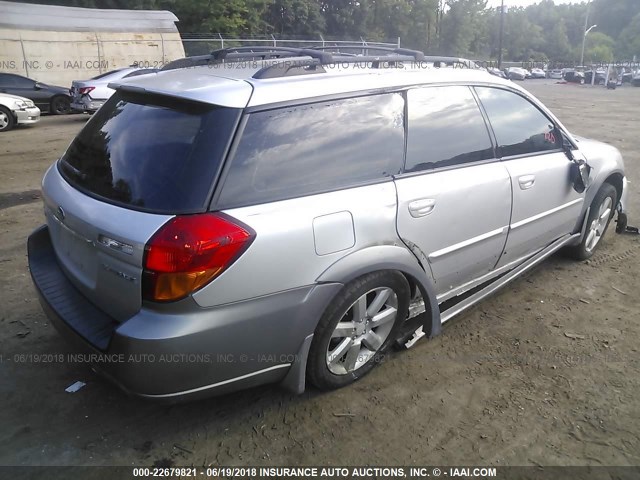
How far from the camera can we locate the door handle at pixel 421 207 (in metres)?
2.87

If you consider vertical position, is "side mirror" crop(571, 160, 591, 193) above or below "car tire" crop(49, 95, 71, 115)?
above

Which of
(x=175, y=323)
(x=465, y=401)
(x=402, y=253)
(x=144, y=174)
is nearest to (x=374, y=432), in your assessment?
(x=465, y=401)

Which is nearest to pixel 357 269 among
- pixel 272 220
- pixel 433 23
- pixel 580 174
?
pixel 272 220

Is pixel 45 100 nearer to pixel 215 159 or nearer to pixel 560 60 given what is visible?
pixel 215 159

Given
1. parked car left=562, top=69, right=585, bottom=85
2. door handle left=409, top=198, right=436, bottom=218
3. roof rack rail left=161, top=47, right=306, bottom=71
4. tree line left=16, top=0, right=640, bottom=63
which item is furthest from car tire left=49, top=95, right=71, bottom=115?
parked car left=562, top=69, right=585, bottom=85

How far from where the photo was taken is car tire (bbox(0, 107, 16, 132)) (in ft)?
40.3

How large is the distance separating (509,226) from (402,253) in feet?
3.73

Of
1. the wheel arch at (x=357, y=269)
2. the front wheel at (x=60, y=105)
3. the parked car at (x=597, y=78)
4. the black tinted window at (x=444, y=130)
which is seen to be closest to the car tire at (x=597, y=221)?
the black tinted window at (x=444, y=130)

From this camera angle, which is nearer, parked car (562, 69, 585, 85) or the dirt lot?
the dirt lot

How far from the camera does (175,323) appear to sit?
85.7 inches

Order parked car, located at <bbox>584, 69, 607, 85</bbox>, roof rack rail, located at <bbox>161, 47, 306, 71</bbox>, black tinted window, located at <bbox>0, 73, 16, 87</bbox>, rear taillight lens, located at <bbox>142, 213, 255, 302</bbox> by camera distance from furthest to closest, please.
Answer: parked car, located at <bbox>584, 69, 607, 85</bbox> < black tinted window, located at <bbox>0, 73, 16, 87</bbox> < roof rack rail, located at <bbox>161, 47, 306, 71</bbox> < rear taillight lens, located at <bbox>142, 213, 255, 302</bbox>

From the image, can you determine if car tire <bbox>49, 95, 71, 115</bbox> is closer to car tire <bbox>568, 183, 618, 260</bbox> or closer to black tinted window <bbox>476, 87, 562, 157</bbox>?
black tinted window <bbox>476, 87, 562, 157</bbox>

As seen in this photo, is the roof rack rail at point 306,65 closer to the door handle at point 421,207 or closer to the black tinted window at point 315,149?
the black tinted window at point 315,149

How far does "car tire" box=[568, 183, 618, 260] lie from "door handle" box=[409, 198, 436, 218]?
2242 mm
